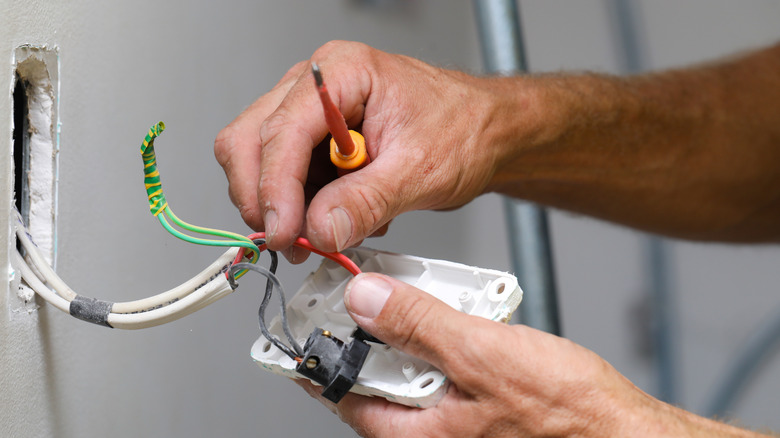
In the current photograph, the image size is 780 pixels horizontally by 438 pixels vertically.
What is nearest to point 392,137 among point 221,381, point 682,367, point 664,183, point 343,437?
point 221,381

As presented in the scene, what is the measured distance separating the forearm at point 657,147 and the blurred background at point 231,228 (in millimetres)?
167

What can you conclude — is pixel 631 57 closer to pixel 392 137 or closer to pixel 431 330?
pixel 392 137

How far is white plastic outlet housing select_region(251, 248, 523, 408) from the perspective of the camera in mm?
505

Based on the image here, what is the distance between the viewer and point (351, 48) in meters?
0.64

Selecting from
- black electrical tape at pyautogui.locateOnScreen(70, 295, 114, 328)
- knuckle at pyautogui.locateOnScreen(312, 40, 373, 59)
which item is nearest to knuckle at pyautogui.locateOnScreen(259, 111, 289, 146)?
knuckle at pyautogui.locateOnScreen(312, 40, 373, 59)

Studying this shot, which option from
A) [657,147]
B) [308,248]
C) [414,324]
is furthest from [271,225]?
[657,147]

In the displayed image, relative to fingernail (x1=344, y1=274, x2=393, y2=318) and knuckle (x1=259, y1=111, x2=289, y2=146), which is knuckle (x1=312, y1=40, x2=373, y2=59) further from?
fingernail (x1=344, y1=274, x2=393, y2=318)

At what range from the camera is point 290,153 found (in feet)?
1.82

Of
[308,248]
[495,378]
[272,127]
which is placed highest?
[272,127]

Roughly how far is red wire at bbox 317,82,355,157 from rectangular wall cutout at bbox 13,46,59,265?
0.24m

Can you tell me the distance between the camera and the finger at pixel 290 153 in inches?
Result: 20.5

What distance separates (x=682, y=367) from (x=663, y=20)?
91 centimetres

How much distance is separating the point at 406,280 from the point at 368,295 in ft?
0.33

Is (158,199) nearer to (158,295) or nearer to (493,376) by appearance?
(158,295)
